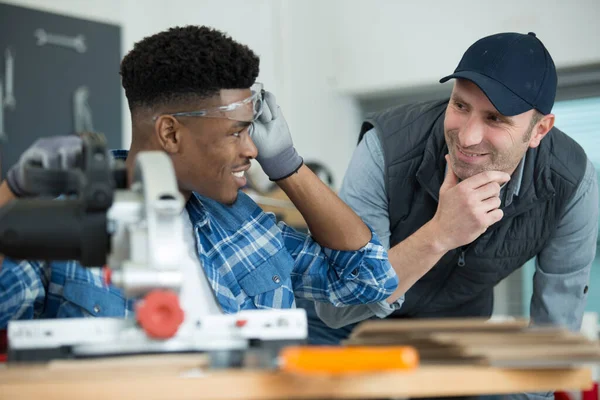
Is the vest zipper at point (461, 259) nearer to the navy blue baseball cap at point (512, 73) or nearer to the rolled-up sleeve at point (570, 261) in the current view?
the rolled-up sleeve at point (570, 261)

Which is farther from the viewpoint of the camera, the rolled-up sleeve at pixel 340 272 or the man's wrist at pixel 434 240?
the man's wrist at pixel 434 240

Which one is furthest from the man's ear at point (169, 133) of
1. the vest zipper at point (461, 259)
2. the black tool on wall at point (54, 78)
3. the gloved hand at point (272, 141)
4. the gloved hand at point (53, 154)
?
the black tool on wall at point (54, 78)

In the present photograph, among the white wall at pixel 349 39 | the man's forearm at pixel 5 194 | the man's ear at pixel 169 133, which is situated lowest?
the man's forearm at pixel 5 194

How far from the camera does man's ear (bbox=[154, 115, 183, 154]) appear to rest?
1.43 m

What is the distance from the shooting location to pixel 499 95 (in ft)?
5.86

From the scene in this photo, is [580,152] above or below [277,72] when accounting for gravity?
below

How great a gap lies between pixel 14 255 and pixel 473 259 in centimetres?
133

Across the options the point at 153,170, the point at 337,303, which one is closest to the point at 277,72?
the point at 337,303

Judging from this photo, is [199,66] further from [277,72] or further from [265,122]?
[277,72]

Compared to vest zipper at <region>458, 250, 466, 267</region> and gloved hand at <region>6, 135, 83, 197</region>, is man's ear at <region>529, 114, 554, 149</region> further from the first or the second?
gloved hand at <region>6, 135, 83, 197</region>

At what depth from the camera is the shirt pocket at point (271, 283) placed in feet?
5.06

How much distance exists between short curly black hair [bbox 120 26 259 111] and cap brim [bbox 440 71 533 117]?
557mm

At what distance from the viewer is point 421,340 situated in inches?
39.4

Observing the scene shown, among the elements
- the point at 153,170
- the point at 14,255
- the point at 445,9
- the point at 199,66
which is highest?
the point at 445,9
